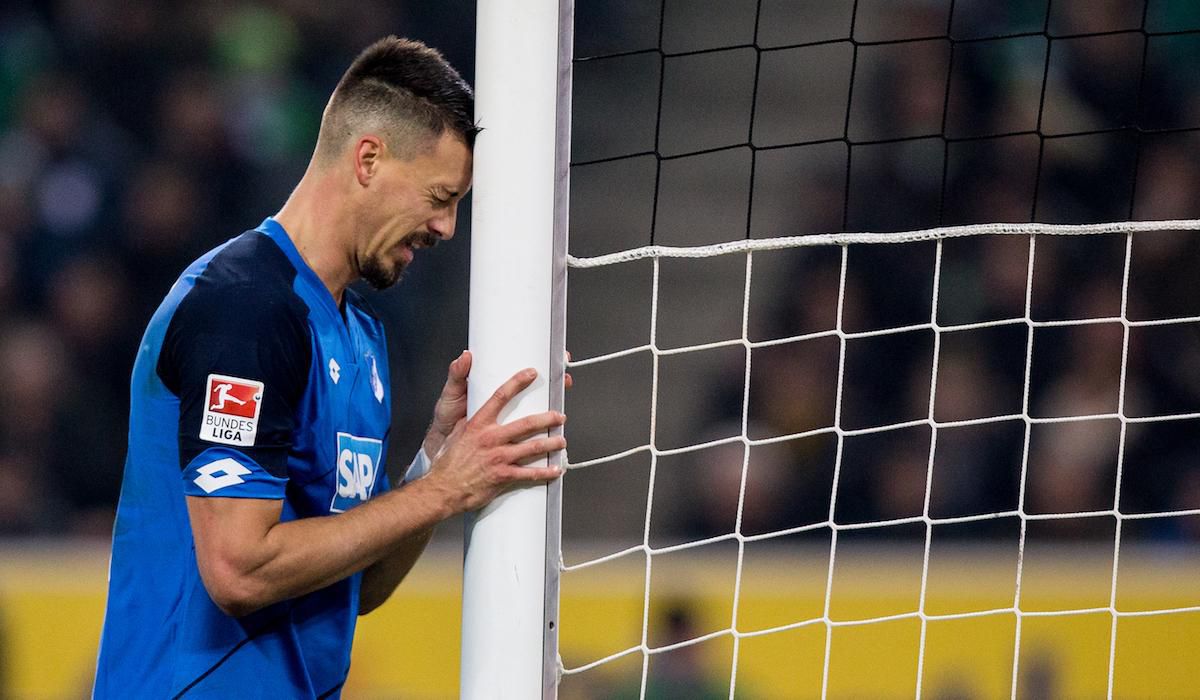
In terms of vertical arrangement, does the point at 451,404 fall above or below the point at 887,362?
above

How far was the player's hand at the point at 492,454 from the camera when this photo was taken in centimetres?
164

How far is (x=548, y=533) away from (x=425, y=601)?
2.75m

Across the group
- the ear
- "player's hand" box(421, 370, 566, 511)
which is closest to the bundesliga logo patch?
"player's hand" box(421, 370, 566, 511)

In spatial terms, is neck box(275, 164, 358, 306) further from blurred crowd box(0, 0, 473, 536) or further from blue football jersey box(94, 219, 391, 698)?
blurred crowd box(0, 0, 473, 536)

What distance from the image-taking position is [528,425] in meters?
1.65

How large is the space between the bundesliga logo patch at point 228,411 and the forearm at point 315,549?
0.10 meters

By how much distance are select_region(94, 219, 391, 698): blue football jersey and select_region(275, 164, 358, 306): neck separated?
0.03 m

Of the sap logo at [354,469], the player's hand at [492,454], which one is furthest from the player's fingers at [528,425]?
the sap logo at [354,469]

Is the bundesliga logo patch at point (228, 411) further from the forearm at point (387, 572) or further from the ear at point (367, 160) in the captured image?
the forearm at point (387, 572)

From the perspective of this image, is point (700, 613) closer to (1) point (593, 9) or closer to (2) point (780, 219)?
(2) point (780, 219)

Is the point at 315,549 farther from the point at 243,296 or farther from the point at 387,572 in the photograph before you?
the point at 387,572

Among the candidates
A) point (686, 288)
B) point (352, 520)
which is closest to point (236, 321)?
point (352, 520)

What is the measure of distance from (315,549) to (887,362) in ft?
11.3

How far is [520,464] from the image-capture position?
66.0 inches
